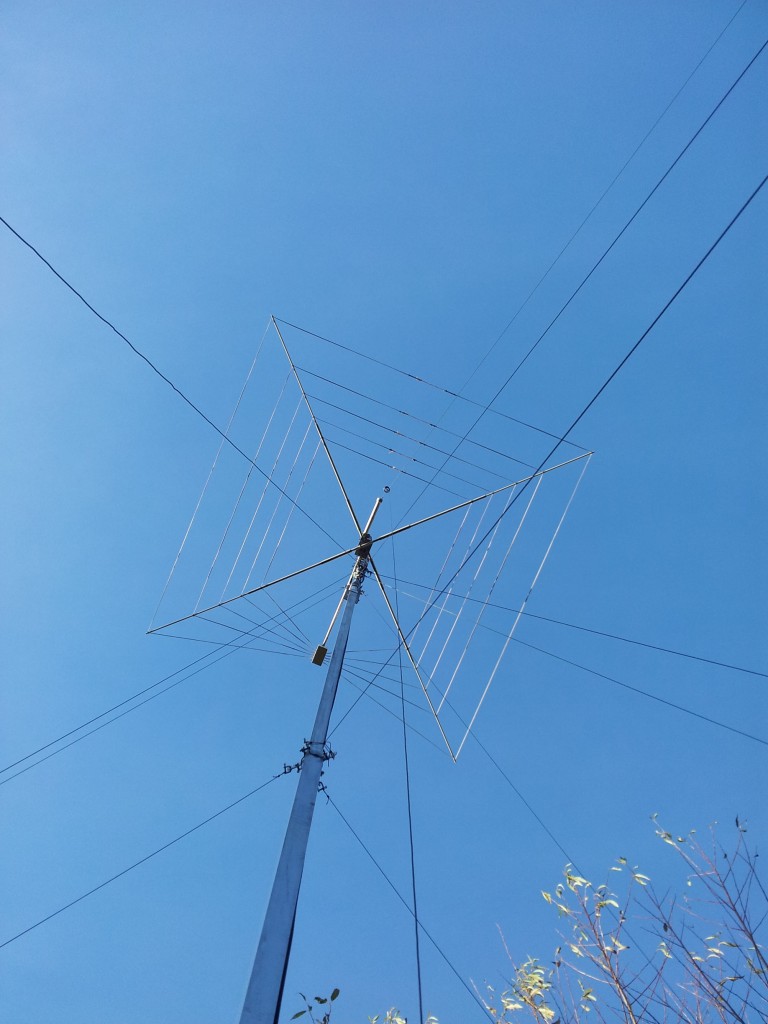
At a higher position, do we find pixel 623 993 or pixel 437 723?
pixel 437 723

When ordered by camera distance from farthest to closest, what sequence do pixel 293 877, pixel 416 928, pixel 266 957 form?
pixel 416 928 → pixel 293 877 → pixel 266 957

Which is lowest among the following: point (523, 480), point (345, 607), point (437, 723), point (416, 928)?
point (416, 928)

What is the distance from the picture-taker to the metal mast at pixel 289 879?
14.2 ft

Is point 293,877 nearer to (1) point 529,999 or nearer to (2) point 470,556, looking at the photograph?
(1) point 529,999

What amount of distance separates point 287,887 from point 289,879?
0.08 metres

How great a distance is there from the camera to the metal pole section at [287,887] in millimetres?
4324

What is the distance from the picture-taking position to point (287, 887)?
489 cm

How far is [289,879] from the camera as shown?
4969mm

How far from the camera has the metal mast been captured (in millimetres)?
4328

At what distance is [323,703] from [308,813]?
3.60 ft

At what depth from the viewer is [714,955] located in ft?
16.7

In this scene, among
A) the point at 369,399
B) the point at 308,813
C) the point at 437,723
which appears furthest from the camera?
the point at 369,399

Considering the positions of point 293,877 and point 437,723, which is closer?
point 293,877

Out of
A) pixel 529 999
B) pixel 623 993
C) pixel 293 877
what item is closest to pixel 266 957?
pixel 293 877
